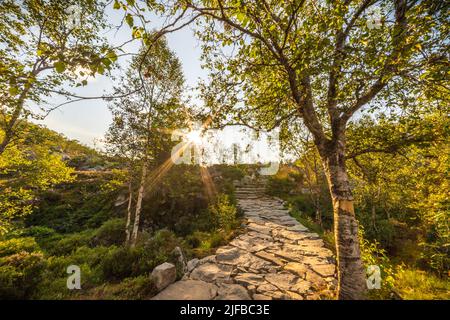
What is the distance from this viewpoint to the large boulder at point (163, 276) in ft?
12.2

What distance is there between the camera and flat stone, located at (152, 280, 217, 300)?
3451mm

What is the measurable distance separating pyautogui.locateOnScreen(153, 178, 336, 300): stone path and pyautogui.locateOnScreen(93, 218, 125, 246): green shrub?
6.24 m

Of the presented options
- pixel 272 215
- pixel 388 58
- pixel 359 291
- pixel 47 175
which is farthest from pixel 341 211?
pixel 47 175

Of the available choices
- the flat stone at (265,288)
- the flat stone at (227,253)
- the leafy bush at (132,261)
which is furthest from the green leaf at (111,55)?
the flat stone at (227,253)

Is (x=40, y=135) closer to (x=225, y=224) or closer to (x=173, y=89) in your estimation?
(x=173, y=89)

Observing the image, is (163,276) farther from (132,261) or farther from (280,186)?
(280,186)

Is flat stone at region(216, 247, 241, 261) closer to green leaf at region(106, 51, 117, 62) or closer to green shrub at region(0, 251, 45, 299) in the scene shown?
green shrub at region(0, 251, 45, 299)

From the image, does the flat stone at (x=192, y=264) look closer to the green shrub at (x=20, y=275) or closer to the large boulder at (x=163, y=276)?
the large boulder at (x=163, y=276)

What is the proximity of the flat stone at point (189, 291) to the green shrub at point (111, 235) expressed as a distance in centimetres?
671

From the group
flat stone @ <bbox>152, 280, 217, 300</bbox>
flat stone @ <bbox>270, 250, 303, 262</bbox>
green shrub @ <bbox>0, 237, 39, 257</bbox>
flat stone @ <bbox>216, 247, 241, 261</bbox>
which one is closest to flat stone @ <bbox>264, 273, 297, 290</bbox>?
flat stone @ <bbox>270, 250, 303, 262</bbox>

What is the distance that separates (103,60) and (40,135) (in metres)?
9.24

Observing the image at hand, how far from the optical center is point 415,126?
355cm

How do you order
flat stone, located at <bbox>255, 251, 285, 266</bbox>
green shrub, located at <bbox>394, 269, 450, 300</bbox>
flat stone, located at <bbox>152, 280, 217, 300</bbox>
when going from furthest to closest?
1. flat stone, located at <bbox>255, 251, 285, 266</bbox>
2. flat stone, located at <bbox>152, 280, 217, 300</bbox>
3. green shrub, located at <bbox>394, 269, 450, 300</bbox>
